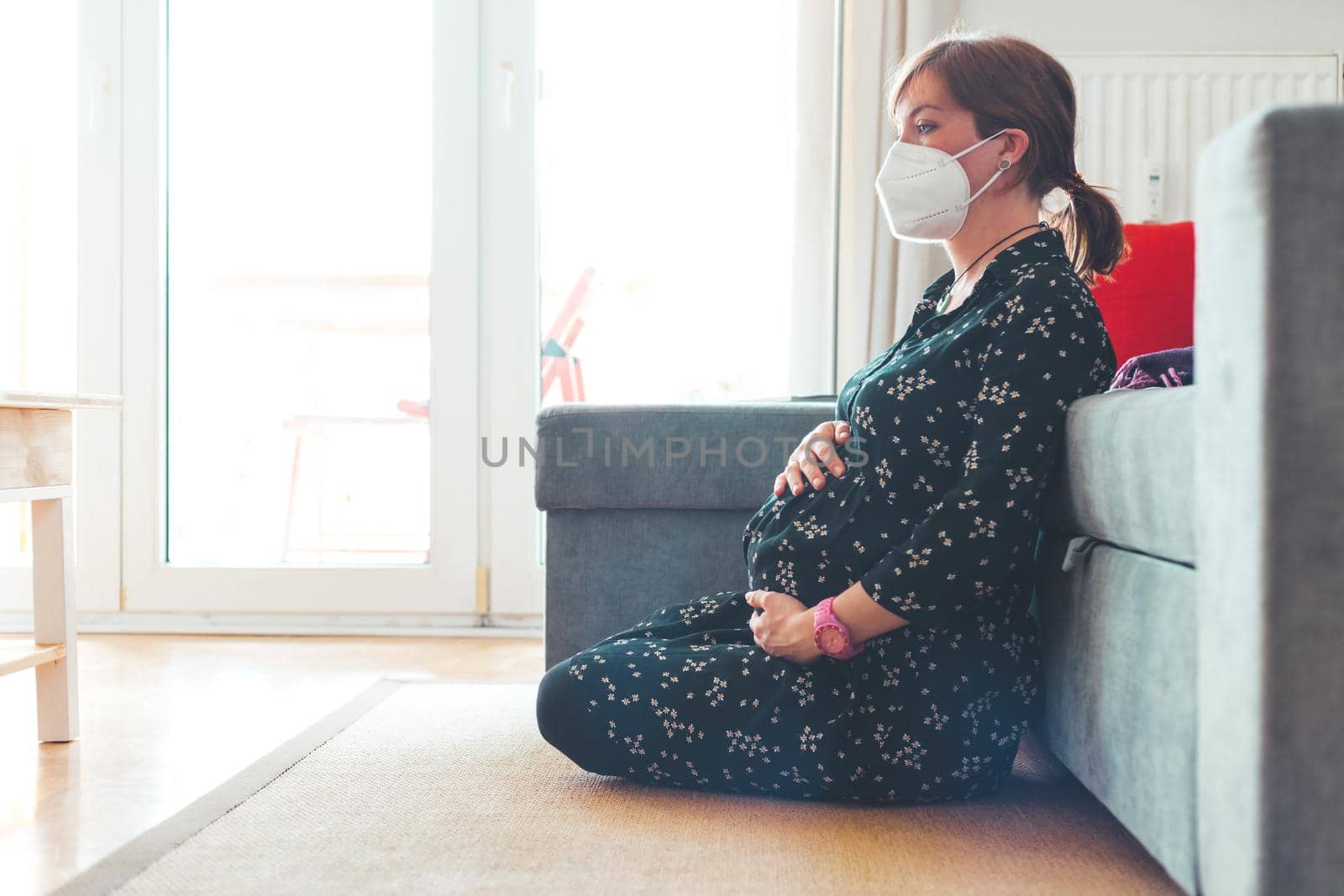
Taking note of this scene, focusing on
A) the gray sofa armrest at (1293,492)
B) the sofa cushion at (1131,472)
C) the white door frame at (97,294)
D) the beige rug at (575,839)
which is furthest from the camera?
the white door frame at (97,294)

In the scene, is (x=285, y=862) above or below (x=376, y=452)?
below

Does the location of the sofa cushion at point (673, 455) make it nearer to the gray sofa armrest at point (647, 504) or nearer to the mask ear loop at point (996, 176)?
the gray sofa armrest at point (647, 504)

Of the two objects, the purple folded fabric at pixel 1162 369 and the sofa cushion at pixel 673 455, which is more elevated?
the purple folded fabric at pixel 1162 369

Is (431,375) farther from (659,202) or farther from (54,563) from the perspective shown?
(54,563)

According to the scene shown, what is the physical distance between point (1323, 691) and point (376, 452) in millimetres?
2293

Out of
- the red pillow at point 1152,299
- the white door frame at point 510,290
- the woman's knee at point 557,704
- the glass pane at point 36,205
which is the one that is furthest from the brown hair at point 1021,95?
the glass pane at point 36,205

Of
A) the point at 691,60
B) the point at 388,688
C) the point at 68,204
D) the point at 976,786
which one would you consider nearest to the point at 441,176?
the point at 691,60

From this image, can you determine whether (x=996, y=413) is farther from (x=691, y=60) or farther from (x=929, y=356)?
(x=691, y=60)

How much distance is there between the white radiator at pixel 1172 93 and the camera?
249 centimetres

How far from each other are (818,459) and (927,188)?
0.34 meters

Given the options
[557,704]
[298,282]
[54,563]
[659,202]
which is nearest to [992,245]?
[557,704]

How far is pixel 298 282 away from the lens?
107 inches

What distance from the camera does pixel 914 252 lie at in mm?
2455

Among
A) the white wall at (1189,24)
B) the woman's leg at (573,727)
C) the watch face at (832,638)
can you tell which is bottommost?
the woman's leg at (573,727)
